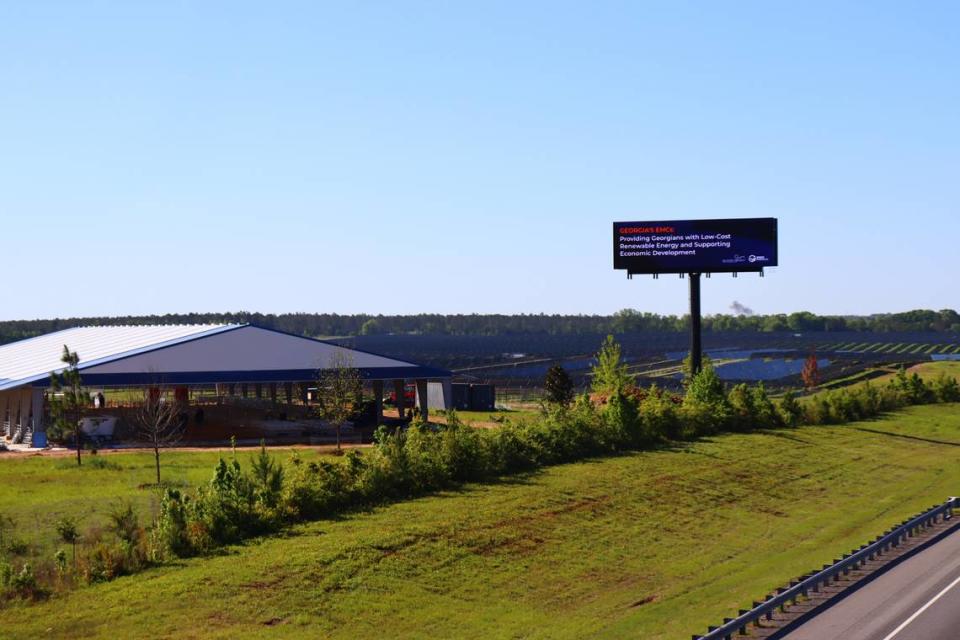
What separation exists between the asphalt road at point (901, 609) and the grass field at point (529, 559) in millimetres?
3201

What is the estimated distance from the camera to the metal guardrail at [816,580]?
81.1 feet

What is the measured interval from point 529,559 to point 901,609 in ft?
43.0

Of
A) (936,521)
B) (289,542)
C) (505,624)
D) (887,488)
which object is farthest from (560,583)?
(887,488)

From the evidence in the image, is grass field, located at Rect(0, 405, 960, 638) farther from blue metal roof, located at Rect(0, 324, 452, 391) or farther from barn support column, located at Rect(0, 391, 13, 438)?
barn support column, located at Rect(0, 391, 13, 438)

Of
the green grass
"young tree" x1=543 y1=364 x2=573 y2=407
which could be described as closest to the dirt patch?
the green grass

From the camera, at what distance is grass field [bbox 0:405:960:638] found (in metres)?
29.3

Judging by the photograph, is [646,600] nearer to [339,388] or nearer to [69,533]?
[69,533]

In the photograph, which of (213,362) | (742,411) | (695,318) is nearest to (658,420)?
(742,411)

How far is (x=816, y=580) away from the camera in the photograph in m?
29.1

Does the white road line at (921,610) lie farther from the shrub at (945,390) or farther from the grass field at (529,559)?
the shrub at (945,390)

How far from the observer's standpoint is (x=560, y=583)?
115 feet

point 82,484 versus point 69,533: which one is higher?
point 69,533

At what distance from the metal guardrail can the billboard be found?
33459 mm

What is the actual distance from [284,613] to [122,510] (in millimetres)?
9740
